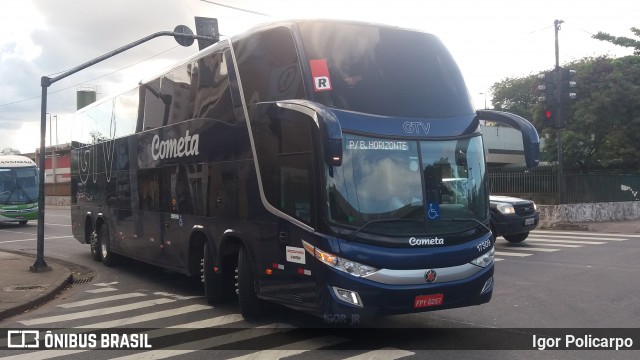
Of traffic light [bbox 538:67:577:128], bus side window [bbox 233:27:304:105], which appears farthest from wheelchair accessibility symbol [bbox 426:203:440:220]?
traffic light [bbox 538:67:577:128]

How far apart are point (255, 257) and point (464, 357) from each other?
2.94 metres

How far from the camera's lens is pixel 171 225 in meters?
11.1

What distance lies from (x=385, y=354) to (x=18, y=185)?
27.9m

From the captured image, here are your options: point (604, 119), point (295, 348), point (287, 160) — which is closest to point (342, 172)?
point (287, 160)

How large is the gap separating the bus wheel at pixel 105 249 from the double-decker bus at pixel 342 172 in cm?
614

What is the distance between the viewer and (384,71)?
7637mm

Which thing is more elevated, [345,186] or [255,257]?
[345,186]

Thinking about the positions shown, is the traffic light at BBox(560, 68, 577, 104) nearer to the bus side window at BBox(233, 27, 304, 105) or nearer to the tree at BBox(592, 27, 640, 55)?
the bus side window at BBox(233, 27, 304, 105)

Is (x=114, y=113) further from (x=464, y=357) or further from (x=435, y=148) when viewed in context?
(x=464, y=357)

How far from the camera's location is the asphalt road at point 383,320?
23.5 feet

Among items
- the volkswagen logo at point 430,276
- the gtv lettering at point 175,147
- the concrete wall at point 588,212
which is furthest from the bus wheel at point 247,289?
the concrete wall at point 588,212

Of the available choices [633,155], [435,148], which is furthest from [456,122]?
[633,155]

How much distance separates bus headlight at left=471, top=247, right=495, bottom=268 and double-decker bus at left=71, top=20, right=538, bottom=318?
24mm

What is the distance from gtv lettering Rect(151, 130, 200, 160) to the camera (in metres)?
10.1
